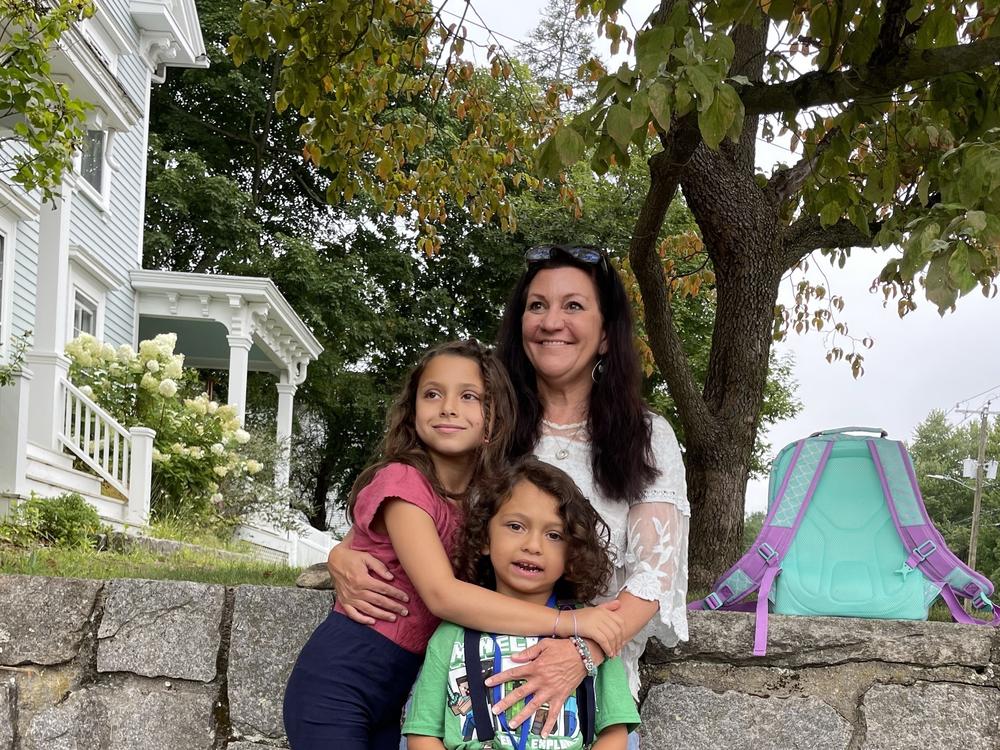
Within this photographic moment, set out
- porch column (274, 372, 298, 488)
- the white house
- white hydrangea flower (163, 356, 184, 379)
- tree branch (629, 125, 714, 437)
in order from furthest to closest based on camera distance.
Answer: porch column (274, 372, 298, 488) → white hydrangea flower (163, 356, 184, 379) → the white house → tree branch (629, 125, 714, 437)

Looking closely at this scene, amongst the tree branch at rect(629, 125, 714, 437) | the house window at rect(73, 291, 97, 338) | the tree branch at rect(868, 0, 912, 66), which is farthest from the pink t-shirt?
the house window at rect(73, 291, 97, 338)

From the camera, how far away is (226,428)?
11.1 m

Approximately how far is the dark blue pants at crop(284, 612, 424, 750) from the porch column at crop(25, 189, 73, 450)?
302 inches

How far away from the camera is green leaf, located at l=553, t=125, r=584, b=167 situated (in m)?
2.46

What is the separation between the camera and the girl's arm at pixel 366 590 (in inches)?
86.9

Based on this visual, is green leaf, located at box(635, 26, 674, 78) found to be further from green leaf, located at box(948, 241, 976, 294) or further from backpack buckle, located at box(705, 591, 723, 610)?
backpack buckle, located at box(705, 591, 723, 610)

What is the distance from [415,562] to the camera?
2121 millimetres

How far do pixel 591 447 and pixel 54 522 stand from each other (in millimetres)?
5826

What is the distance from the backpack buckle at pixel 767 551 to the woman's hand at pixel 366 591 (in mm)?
1112

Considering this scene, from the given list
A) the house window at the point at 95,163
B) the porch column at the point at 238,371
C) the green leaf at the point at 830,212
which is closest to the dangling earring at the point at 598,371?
the green leaf at the point at 830,212

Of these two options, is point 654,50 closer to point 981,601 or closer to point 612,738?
point 612,738

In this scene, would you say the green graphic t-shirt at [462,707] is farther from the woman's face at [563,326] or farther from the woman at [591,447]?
the woman's face at [563,326]

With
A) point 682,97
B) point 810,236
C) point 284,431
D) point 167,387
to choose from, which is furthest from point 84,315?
point 682,97

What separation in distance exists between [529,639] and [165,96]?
843 inches
